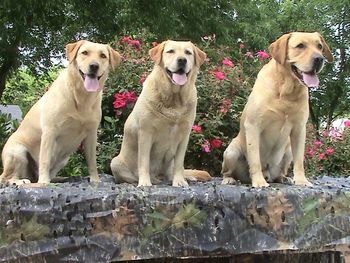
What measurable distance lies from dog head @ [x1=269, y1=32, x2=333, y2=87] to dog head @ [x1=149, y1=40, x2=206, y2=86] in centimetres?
64

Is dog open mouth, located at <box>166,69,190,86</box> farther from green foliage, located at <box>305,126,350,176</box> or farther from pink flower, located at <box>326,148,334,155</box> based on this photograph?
pink flower, located at <box>326,148,334,155</box>

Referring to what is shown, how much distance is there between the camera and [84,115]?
4359 mm

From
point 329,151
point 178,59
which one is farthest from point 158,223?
point 329,151

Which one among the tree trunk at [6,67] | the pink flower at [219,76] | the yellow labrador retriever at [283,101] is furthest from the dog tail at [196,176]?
the tree trunk at [6,67]

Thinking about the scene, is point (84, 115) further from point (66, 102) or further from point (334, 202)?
point (334, 202)

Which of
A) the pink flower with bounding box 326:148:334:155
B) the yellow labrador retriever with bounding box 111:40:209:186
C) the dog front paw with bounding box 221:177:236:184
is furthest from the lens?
the pink flower with bounding box 326:148:334:155

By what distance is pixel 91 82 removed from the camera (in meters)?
4.20

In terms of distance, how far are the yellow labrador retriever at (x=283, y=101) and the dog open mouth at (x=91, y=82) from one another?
125 centimetres

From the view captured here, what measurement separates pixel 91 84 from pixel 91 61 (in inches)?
7.2

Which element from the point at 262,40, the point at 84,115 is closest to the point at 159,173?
the point at 84,115

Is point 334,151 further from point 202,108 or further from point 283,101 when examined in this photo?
point 283,101

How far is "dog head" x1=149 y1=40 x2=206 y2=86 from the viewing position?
4.15 m

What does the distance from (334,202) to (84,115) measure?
6.86ft

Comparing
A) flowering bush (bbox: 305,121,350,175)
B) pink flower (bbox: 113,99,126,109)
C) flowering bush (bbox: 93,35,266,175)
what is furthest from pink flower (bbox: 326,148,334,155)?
pink flower (bbox: 113,99,126,109)
